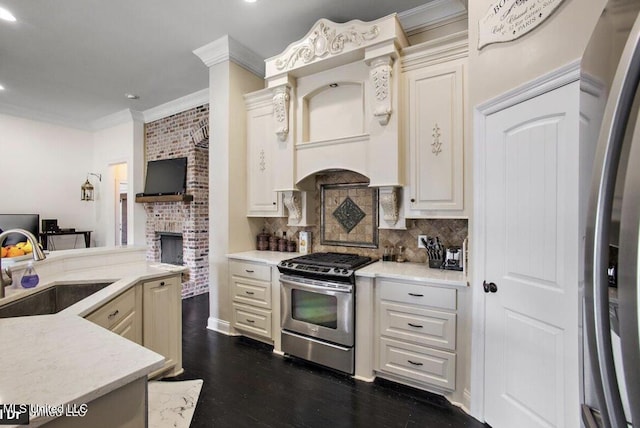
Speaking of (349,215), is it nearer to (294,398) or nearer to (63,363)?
(294,398)

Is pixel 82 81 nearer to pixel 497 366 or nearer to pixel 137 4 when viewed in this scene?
pixel 137 4

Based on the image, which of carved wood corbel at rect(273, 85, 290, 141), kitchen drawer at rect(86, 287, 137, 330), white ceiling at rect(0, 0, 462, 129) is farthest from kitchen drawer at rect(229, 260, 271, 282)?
white ceiling at rect(0, 0, 462, 129)

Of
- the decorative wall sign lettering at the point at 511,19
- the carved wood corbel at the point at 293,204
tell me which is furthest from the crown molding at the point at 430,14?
the carved wood corbel at the point at 293,204

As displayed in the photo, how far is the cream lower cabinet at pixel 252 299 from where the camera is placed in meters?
3.06

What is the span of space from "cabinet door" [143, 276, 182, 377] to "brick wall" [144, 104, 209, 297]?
2455 mm

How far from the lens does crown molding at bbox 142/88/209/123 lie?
471 cm

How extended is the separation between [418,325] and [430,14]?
9.26 ft

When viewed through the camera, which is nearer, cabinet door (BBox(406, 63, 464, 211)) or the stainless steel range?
cabinet door (BBox(406, 63, 464, 211))

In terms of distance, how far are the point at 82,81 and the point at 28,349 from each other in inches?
189

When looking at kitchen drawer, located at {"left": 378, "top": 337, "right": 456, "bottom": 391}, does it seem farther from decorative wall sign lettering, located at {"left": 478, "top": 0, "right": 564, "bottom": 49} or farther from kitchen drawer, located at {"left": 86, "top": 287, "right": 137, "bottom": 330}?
decorative wall sign lettering, located at {"left": 478, "top": 0, "right": 564, "bottom": 49}

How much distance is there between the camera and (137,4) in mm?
2717

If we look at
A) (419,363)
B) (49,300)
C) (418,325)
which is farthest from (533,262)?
(49,300)

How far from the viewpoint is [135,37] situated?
10.5 feet

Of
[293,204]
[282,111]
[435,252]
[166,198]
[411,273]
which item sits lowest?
[411,273]
